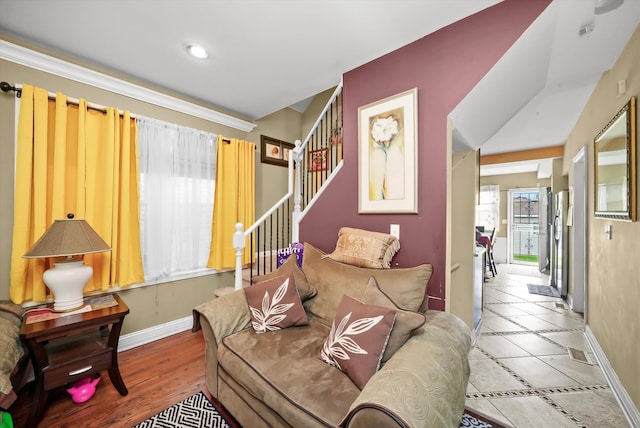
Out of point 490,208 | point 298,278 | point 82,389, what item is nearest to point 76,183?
point 82,389

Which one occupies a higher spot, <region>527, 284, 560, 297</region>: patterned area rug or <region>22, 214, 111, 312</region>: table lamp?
<region>22, 214, 111, 312</region>: table lamp

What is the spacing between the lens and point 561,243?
4211 mm

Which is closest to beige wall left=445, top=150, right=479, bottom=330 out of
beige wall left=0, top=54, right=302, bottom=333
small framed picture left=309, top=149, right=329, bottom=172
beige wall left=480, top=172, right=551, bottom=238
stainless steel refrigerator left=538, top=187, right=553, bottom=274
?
small framed picture left=309, top=149, right=329, bottom=172

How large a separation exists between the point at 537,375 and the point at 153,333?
141 inches

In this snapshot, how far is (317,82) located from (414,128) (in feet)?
3.84

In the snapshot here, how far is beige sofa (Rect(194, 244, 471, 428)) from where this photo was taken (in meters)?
0.96

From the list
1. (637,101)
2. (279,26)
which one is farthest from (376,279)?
(637,101)

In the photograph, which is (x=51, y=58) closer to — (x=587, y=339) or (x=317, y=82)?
(x=317, y=82)

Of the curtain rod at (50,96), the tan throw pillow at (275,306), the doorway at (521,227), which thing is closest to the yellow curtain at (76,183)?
the curtain rod at (50,96)

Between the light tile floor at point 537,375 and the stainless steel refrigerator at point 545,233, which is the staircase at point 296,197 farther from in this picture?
the stainless steel refrigerator at point 545,233

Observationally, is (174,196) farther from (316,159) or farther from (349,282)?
(349,282)

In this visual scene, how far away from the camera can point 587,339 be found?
2727 millimetres

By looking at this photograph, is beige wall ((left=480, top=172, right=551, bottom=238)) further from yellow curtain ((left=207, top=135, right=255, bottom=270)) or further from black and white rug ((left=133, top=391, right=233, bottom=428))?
black and white rug ((left=133, top=391, right=233, bottom=428))

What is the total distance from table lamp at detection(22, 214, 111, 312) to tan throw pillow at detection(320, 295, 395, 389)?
1865 millimetres
